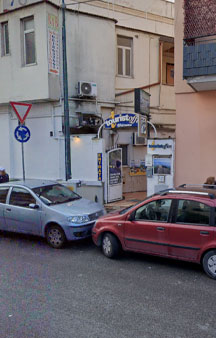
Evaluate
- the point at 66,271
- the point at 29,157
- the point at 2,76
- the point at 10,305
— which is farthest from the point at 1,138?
the point at 10,305

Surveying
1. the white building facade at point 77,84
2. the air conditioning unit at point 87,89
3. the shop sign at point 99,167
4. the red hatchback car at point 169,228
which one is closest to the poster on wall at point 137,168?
the white building facade at point 77,84

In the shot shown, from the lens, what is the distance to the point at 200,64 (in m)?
8.53

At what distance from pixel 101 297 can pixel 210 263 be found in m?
2.01

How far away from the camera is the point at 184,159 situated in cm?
1020

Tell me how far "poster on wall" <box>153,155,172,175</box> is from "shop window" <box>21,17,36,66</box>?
6.12 m

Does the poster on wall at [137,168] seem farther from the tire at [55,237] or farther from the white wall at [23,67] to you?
the tire at [55,237]

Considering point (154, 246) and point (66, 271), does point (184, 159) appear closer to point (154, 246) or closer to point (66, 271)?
point (154, 246)

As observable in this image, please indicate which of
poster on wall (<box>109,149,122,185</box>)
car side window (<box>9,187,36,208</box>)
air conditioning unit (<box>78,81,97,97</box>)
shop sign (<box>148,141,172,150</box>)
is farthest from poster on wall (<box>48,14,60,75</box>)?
car side window (<box>9,187,36,208</box>)

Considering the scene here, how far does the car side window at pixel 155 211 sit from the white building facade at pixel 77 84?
4.10 meters

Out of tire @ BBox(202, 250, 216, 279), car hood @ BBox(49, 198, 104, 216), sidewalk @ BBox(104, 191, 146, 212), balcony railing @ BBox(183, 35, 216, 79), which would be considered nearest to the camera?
tire @ BBox(202, 250, 216, 279)

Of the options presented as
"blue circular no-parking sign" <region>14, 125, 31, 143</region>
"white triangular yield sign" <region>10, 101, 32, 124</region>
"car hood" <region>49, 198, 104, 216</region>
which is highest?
"white triangular yield sign" <region>10, 101, 32, 124</region>

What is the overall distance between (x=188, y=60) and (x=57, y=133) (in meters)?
5.69

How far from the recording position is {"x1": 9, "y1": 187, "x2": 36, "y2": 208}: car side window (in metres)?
7.62

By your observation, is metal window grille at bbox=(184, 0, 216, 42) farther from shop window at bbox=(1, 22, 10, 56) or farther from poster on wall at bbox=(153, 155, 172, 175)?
shop window at bbox=(1, 22, 10, 56)
